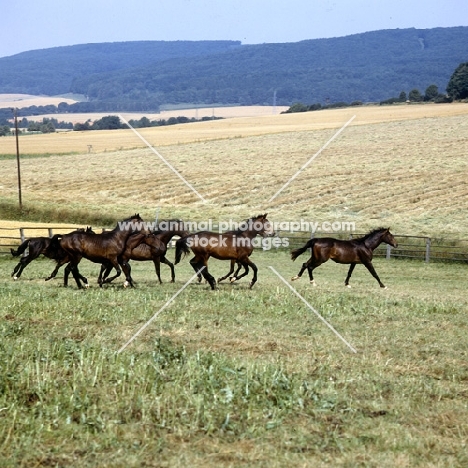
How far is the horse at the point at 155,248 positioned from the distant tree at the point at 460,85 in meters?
101

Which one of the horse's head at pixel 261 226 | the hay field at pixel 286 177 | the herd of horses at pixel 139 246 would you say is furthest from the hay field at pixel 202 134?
the horse's head at pixel 261 226

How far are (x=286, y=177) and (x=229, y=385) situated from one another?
43052 millimetres

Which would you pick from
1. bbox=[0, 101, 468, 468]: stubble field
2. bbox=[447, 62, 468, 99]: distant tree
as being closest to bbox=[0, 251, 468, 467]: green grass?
bbox=[0, 101, 468, 468]: stubble field

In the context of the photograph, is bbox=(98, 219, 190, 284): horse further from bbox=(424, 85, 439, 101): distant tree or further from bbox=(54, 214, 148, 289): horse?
bbox=(424, 85, 439, 101): distant tree

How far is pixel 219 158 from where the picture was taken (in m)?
62.4

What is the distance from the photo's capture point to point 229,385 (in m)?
8.49

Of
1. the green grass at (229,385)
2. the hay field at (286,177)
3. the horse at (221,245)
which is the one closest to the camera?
the green grass at (229,385)

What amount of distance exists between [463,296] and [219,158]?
44619 millimetres

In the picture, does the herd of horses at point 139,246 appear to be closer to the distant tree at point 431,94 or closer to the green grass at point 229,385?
the green grass at point 229,385

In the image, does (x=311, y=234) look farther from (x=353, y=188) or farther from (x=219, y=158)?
(x=219, y=158)

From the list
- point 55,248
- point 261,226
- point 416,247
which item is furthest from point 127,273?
point 416,247

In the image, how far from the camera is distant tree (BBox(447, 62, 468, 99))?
11294 centimetres

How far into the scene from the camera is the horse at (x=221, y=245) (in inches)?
684

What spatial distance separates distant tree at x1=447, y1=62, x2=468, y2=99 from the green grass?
345 ft
